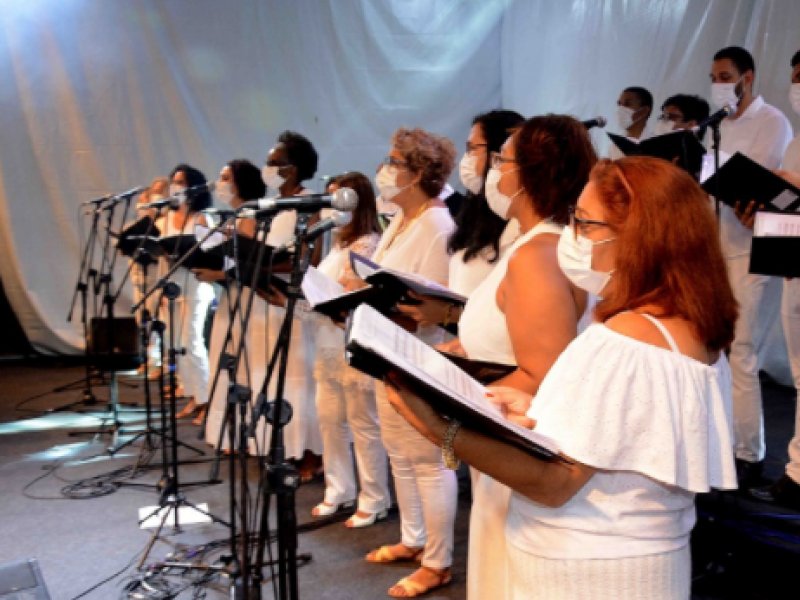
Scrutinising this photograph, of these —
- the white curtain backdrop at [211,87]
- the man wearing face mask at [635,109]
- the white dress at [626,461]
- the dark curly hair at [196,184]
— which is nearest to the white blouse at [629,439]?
the white dress at [626,461]

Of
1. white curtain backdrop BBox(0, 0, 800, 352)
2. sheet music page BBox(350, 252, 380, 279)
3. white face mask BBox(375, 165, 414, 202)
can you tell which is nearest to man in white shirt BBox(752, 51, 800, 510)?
white face mask BBox(375, 165, 414, 202)

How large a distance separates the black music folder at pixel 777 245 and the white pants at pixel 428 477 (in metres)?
1.24

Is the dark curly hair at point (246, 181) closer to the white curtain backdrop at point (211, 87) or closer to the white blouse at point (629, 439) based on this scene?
the white curtain backdrop at point (211, 87)

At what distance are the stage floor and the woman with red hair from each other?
4.82 feet

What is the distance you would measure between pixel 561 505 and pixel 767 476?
263 centimetres

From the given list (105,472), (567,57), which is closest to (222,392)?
(105,472)

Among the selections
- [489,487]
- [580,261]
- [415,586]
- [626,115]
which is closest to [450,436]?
[580,261]

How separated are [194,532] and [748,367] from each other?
253 centimetres

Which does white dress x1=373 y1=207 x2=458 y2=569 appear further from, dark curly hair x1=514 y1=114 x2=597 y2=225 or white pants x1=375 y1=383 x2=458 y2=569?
dark curly hair x1=514 y1=114 x2=597 y2=225

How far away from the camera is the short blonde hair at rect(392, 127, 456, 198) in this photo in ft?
10.1

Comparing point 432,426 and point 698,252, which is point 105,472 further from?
point 698,252

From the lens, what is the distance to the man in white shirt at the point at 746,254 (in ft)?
11.5

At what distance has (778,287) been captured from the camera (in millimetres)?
3910

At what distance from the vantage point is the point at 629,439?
4.31 ft
